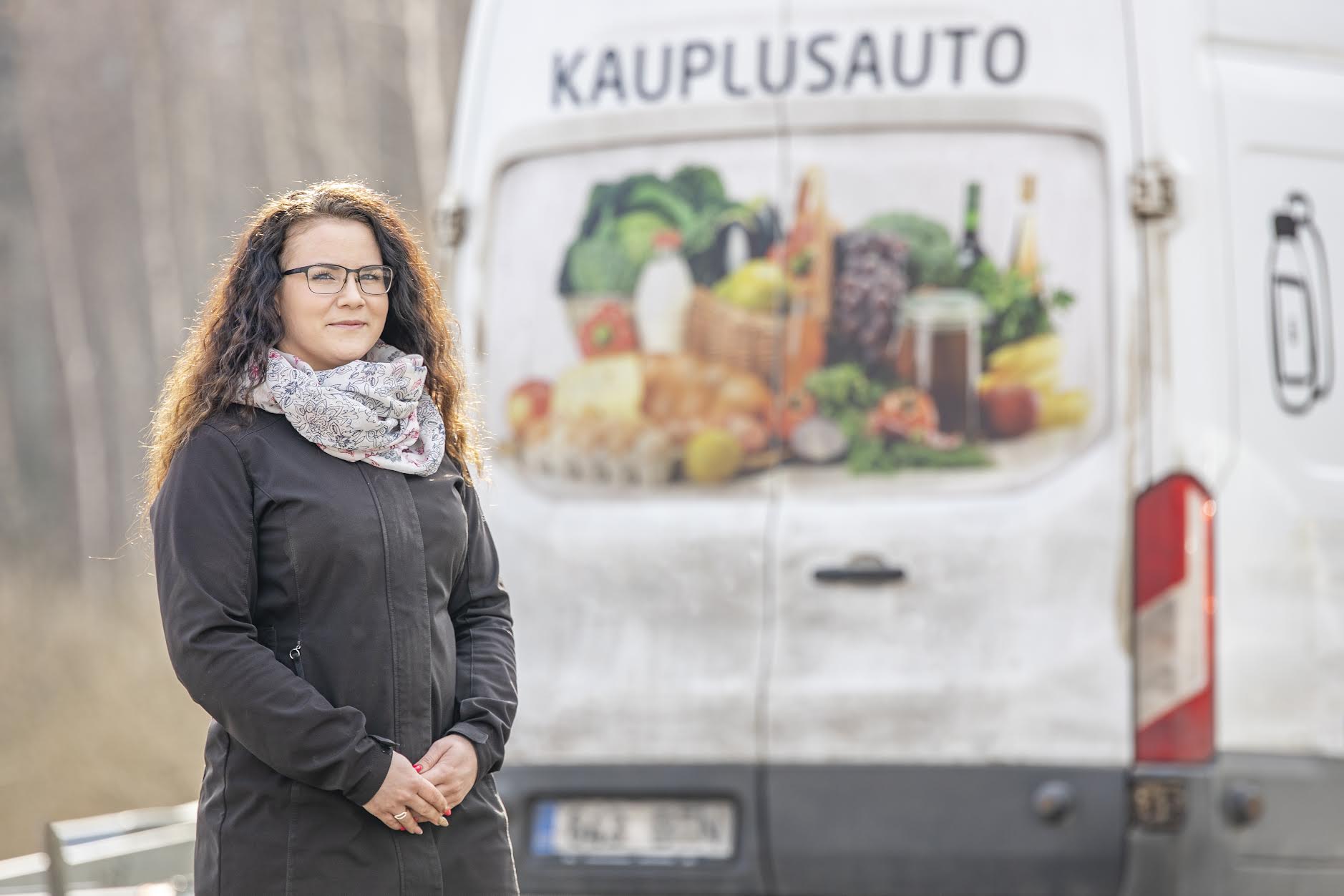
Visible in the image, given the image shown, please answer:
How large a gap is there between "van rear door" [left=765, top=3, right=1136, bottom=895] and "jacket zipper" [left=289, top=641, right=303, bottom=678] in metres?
1.92

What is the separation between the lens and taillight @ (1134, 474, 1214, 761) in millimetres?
4062

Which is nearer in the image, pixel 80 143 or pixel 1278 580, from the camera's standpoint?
pixel 1278 580

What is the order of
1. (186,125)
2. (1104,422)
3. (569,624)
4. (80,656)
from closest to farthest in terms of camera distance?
(1104,422) < (569,624) < (80,656) < (186,125)

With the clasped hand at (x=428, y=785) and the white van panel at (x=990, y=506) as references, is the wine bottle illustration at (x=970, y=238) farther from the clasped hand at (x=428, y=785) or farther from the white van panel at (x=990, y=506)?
the clasped hand at (x=428, y=785)

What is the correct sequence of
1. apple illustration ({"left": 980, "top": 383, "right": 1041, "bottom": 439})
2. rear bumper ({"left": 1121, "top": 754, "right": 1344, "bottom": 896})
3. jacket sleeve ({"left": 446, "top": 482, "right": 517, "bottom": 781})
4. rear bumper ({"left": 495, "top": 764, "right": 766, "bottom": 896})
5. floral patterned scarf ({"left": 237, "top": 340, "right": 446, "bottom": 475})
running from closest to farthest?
floral patterned scarf ({"left": 237, "top": 340, "right": 446, "bottom": 475})
jacket sleeve ({"left": 446, "top": 482, "right": 517, "bottom": 781})
rear bumper ({"left": 1121, "top": 754, "right": 1344, "bottom": 896})
apple illustration ({"left": 980, "top": 383, "right": 1041, "bottom": 439})
rear bumper ({"left": 495, "top": 764, "right": 766, "bottom": 896})

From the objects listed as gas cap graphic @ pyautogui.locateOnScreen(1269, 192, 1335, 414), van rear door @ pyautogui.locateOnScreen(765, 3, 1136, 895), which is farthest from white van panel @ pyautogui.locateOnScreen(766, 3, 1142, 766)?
gas cap graphic @ pyautogui.locateOnScreen(1269, 192, 1335, 414)

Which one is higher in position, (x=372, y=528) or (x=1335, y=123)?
(x=1335, y=123)

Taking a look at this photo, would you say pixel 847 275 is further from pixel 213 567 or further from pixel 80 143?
pixel 80 143

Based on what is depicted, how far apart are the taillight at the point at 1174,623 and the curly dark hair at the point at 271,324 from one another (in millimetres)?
1791

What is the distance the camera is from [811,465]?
14.1 feet

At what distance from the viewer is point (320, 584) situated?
8.31 feet

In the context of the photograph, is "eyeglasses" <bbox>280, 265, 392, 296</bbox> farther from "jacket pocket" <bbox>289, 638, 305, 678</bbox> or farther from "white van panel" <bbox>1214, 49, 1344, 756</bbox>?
"white van panel" <bbox>1214, 49, 1344, 756</bbox>

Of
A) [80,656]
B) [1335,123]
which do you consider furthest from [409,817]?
[80,656]

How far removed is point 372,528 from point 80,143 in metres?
22.2
